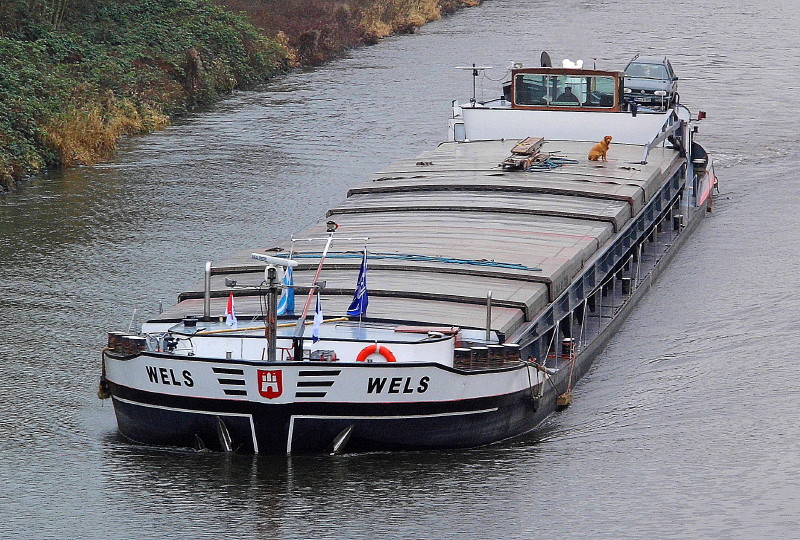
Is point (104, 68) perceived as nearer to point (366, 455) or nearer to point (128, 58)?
point (128, 58)

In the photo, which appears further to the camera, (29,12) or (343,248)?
(29,12)

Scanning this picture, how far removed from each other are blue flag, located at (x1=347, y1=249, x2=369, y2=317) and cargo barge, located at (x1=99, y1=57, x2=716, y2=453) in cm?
3

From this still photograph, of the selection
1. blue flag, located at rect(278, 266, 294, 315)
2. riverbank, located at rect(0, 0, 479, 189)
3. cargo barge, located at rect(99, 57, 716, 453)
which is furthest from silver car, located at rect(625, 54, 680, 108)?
blue flag, located at rect(278, 266, 294, 315)

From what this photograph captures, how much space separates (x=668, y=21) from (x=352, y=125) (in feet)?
75.5

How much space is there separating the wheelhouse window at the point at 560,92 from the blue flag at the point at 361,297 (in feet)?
42.7

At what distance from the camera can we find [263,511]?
51.5ft

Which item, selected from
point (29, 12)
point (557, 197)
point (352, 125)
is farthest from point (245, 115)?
point (557, 197)

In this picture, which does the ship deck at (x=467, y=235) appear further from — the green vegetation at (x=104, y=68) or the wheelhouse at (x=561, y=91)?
the green vegetation at (x=104, y=68)

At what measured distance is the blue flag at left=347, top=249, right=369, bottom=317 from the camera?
1656 centimetres

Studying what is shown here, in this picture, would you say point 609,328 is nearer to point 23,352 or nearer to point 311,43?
point 23,352

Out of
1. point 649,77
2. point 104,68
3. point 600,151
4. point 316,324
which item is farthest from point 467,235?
point 104,68

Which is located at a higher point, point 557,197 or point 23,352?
point 557,197

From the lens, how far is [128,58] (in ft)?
140

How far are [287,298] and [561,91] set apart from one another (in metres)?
13.1
